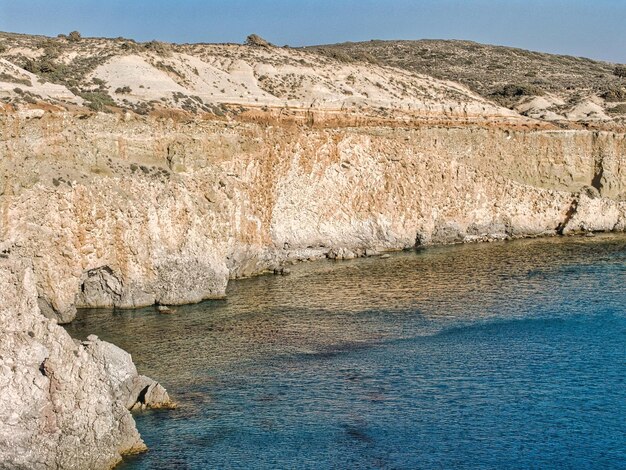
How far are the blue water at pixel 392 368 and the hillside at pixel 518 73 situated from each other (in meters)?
35.2

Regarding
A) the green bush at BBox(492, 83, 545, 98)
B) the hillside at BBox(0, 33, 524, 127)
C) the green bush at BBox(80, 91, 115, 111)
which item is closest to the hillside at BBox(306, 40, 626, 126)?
the green bush at BBox(492, 83, 545, 98)

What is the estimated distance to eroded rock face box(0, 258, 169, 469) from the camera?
22.8 m

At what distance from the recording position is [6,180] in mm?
41188

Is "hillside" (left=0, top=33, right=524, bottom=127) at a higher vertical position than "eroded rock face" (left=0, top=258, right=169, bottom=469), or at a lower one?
higher

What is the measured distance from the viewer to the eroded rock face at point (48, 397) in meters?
22.8

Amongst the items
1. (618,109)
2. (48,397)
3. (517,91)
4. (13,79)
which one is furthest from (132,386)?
(517,91)

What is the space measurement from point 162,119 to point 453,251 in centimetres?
2329

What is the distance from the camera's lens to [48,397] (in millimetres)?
23469

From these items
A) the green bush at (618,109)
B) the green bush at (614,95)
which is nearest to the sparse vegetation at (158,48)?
the green bush at (618,109)

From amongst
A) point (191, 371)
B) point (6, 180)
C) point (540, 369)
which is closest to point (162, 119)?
point (6, 180)

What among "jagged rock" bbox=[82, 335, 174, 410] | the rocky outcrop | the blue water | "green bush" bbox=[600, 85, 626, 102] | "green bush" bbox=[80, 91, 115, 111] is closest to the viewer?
the blue water

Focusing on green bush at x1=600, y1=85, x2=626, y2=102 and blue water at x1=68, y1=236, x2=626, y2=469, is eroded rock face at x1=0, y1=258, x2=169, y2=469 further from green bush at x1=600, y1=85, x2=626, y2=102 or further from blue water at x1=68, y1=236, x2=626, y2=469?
green bush at x1=600, y1=85, x2=626, y2=102

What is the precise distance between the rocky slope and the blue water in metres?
2.58

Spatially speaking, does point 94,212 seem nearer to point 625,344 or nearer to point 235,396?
point 235,396
